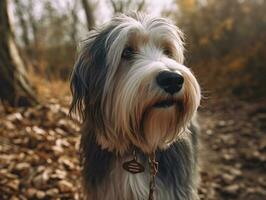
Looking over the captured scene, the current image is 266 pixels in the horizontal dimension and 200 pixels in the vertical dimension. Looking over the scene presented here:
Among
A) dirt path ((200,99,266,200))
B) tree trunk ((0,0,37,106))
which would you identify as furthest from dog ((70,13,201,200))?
tree trunk ((0,0,37,106))

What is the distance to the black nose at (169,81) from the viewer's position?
2.55m

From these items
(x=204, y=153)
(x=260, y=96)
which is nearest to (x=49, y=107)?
(x=204, y=153)

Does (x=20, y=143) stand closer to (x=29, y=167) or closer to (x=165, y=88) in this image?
(x=29, y=167)

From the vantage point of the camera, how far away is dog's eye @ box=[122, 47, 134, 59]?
3006mm

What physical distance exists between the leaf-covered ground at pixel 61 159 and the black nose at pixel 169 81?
110 cm

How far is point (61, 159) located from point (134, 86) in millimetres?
2196

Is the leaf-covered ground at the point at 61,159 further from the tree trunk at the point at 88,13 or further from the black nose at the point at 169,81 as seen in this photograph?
the tree trunk at the point at 88,13

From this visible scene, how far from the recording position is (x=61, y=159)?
15.0ft

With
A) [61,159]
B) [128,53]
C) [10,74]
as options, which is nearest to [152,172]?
[128,53]

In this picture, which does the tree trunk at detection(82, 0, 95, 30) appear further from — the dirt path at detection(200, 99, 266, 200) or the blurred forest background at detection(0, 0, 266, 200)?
the dirt path at detection(200, 99, 266, 200)

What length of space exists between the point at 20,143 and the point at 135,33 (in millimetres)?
2433

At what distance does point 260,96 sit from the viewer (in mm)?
9336

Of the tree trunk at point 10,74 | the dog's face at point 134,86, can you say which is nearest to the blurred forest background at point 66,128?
the tree trunk at point 10,74

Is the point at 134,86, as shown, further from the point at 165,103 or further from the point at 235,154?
the point at 235,154
